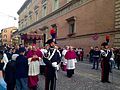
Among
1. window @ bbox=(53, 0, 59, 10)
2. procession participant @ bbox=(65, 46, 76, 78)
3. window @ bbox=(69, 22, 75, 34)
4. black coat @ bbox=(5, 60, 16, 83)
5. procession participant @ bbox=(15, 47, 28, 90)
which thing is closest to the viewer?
black coat @ bbox=(5, 60, 16, 83)

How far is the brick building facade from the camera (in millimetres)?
24109

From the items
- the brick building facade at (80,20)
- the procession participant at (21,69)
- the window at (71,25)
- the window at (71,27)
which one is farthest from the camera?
→ the window at (71,27)

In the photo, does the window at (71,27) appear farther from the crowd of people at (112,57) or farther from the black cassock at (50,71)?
the black cassock at (50,71)

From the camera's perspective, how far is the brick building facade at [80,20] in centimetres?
2411

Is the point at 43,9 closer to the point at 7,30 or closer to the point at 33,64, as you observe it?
the point at 33,64

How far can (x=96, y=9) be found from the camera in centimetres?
2589

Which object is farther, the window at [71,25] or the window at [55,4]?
the window at [55,4]

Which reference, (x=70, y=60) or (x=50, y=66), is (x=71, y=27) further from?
(x=50, y=66)

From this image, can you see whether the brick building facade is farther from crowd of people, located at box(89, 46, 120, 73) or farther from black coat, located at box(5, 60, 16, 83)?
black coat, located at box(5, 60, 16, 83)

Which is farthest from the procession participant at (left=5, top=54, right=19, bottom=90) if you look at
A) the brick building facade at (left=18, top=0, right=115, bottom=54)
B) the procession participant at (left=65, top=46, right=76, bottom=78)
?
the brick building facade at (left=18, top=0, right=115, bottom=54)

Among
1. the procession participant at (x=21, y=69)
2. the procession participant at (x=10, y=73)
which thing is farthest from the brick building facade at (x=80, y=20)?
the procession participant at (x=10, y=73)

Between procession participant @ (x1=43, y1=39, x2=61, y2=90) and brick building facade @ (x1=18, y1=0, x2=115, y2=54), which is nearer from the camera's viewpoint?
procession participant @ (x1=43, y1=39, x2=61, y2=90)

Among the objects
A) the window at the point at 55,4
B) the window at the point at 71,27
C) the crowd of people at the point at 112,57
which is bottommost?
the crowd of people at the point at 112,57

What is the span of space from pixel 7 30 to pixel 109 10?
101645mm
